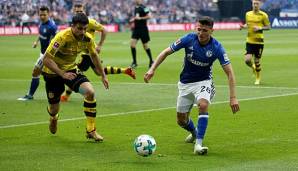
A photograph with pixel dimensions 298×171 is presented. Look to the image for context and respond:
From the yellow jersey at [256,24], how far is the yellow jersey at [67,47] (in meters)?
11.2

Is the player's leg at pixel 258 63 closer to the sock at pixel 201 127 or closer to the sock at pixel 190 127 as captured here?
the sock at pixel 190 127

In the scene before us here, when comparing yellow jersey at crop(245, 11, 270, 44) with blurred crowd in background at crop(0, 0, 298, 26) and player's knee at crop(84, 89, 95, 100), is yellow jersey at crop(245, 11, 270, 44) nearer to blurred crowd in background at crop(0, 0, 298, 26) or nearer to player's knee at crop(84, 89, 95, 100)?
player's knee at crop(84, 89, 95, 100)

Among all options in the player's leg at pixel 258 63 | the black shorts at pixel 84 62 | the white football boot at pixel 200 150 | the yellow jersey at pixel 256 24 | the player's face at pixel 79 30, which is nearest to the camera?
the white football boot at pixel 200 150

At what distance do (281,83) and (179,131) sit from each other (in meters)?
9.23

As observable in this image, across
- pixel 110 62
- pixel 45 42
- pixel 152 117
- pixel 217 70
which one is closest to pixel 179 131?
pixel 152 117

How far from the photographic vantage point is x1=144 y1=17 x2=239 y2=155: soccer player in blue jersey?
466 inches

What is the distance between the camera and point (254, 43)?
23.8 metres

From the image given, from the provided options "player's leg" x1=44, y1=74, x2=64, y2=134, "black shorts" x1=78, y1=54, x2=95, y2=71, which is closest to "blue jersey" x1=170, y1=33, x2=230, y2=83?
"player's leg" x1=44, y1=74, x2=64, y2=134

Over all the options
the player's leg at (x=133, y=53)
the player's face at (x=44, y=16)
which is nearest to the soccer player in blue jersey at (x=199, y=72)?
the player's face at (x=44, y=16)

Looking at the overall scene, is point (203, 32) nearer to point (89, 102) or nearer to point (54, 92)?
point (89, 102)

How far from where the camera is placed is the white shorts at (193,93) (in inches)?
479

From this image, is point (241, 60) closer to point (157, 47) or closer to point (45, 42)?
point (157, 47)

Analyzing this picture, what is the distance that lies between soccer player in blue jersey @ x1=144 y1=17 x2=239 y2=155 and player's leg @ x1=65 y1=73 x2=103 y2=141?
4.13 feet

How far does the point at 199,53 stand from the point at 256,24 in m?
12.2
